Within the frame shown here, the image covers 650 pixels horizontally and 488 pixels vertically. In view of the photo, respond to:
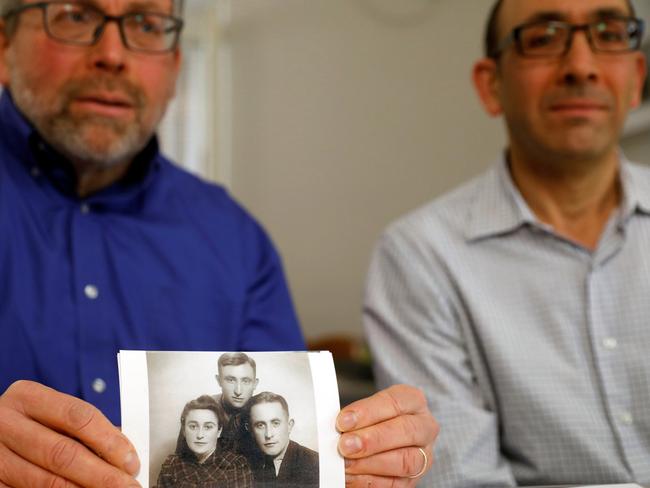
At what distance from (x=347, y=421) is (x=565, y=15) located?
98 cm

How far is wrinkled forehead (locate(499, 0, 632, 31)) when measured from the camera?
1.35 meters

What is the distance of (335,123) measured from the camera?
3.32m

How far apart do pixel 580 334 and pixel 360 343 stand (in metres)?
1.89

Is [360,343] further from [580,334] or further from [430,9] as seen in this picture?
[580,334]

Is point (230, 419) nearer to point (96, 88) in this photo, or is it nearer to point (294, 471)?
point (294, 471)

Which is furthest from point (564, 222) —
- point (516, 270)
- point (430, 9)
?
point (430, 9)

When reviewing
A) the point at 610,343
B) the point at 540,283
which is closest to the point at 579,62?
the point at 540,283

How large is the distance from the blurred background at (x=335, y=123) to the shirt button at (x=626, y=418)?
182 centimetres

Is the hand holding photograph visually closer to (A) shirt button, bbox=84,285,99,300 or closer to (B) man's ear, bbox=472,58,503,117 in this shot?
(A) shirt button, bbox=84,285,99,300

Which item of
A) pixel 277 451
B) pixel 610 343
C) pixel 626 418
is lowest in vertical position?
pixel 626 418

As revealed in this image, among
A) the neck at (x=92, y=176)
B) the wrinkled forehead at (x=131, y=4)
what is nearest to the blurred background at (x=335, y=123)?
the neck at (x=92, y=176)

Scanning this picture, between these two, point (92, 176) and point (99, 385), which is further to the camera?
point (92, 176)

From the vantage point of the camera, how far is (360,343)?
3.10 m

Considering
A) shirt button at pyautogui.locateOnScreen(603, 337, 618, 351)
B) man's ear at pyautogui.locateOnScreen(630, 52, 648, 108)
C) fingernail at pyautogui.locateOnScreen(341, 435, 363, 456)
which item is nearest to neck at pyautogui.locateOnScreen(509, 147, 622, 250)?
man's ear at pyautogui.locateOnScreen(630, 52, 648, 108)
